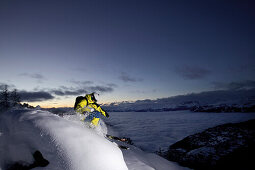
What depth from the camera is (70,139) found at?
2258 millimetres

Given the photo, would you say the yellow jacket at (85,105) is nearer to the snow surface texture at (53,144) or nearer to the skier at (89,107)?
the skier at (89,107)

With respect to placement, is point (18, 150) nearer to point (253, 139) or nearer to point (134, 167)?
point (134, 167)

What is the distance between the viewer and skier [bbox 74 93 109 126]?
236 inches

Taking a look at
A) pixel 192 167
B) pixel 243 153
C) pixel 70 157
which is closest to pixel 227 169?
pixel 192 167

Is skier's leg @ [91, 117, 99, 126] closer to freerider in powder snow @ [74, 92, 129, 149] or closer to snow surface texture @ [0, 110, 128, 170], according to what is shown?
freerider in powder snow @ [74, 92, 129, 149]

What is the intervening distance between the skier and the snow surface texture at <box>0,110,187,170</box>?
10.5 ft

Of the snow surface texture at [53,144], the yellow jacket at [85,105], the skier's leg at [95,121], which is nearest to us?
the snow surface texture at [53,144]

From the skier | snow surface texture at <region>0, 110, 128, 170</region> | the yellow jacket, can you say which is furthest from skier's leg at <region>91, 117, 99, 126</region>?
snow surface texture at <region>0, 110, 128, 170</region>

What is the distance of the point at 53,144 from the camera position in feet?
7.34

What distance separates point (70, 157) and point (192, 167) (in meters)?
5.89

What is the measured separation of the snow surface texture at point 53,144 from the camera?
7.09 ft

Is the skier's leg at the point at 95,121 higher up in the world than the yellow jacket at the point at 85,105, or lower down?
lower down

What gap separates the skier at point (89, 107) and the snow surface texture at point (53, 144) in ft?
10.5

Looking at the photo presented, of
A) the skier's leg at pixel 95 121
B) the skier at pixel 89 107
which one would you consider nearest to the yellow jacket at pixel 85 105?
the skier at pixel 89 107
